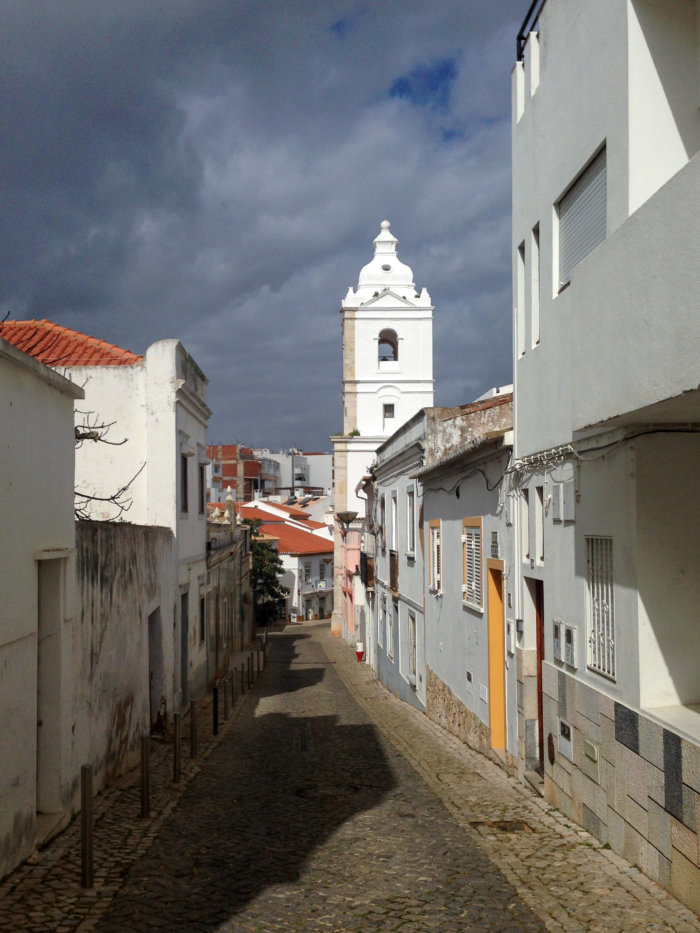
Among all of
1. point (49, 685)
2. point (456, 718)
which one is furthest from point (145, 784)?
point (456, 718)

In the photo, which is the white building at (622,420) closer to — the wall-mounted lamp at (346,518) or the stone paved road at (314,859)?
the stone paved road at (314,859)

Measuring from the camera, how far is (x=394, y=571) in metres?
23.0

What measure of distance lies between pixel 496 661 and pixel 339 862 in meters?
5.38

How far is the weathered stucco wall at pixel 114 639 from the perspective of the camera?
9094mm

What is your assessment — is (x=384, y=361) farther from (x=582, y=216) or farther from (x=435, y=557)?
(x=582, y=216)

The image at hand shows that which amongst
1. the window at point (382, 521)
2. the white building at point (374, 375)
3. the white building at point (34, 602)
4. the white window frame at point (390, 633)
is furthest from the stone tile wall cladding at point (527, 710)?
the white building at point (374, 375)

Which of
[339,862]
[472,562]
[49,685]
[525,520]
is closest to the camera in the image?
[339,862]

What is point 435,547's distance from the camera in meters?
16.6

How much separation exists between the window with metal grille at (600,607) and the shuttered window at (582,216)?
2.48 meters

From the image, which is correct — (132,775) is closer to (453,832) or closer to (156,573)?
(156,573)

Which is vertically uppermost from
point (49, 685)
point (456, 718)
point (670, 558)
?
point (670, 558)

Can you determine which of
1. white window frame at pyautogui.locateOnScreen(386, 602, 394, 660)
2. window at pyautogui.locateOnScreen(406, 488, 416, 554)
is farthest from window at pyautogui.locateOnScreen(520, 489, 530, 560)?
white window frame at pyautogui.locateOnScreen(386, 602, 394, 660)

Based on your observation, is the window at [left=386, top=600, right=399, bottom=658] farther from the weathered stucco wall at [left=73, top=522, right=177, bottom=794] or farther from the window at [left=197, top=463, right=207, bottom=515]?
the weathered stucco wall at [left=73, top=522, right=177, bottom=794]

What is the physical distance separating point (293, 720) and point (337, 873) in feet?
32.6
